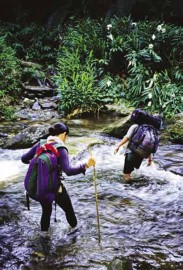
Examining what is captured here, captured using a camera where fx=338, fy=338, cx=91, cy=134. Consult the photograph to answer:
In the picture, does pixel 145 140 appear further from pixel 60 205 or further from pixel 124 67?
pixel 124 67

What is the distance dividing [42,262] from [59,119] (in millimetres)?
8419

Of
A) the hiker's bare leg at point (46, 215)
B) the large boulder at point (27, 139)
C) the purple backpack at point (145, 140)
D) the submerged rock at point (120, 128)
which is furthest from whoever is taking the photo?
the submerged rock at point (120, 128)

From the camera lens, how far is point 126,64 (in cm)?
1409

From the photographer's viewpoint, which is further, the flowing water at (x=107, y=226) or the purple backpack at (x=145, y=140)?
the purple backpack at (x=145, y=140)

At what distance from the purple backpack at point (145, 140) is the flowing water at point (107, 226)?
29.0 inches

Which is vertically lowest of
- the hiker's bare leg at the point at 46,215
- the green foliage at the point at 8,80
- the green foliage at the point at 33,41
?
the hiker's bare leg at the point at 46,215

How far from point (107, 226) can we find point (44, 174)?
4.57 ft

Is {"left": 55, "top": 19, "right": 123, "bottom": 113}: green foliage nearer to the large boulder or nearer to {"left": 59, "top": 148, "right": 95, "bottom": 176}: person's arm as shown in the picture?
the large boulder

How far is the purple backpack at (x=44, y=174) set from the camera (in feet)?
12.0

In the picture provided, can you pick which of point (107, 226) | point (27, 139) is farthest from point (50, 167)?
point (27, 139)

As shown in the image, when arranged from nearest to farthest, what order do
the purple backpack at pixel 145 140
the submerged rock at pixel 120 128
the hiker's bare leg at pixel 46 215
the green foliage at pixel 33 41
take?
the hiker's bare leg at pixel 46 215
the purple backpack at pixel 145 140
the submerged rock at pixel 120 128
the green foliage at pixel 33 41

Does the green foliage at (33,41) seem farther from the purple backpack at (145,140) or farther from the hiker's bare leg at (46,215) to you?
the hiker's bare leg at (46,215)

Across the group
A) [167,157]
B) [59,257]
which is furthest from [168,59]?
[59,257]

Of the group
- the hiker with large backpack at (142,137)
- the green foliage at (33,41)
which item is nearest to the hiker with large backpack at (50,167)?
the hiker with large backpack at (142,137)
